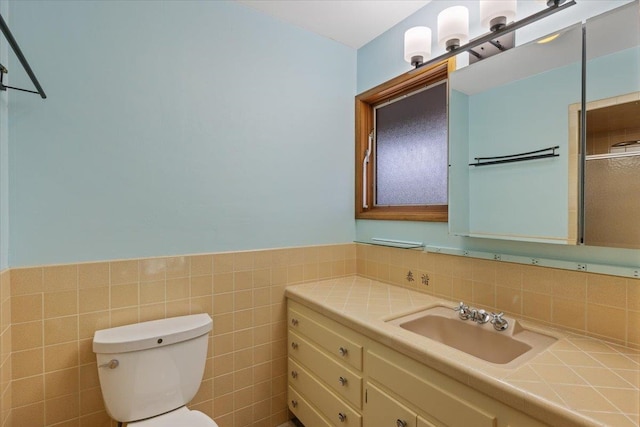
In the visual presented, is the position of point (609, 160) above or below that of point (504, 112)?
below

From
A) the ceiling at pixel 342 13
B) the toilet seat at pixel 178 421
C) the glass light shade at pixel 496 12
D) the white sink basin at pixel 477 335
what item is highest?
the ceiling at pixel 342 13

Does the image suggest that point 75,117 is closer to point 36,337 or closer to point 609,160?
point 36,337

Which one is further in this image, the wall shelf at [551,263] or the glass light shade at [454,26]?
the glass light shade at [454,26]

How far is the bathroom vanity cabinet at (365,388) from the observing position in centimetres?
96

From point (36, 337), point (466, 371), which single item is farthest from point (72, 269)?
point (466, 371)

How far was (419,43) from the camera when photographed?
1.66 meters

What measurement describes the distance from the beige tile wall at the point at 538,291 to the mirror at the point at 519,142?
16cm

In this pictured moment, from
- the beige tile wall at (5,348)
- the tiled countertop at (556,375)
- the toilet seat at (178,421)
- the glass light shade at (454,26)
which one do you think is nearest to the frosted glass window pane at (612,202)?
the tiled countertop at (556,375)

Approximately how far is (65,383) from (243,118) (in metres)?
1.53

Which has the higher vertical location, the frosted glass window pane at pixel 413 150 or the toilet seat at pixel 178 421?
the frosted glass window pane at pixel 413 150

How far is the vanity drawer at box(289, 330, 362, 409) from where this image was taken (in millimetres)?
1387

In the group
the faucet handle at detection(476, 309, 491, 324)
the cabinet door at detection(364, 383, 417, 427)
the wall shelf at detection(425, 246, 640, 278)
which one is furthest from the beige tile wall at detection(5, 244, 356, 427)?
the faucet handle at detection(476, 309, 491, 324)

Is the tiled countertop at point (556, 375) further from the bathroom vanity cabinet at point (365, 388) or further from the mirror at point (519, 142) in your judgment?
the mirror at point (519, 142)

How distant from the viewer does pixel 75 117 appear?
136 cm
